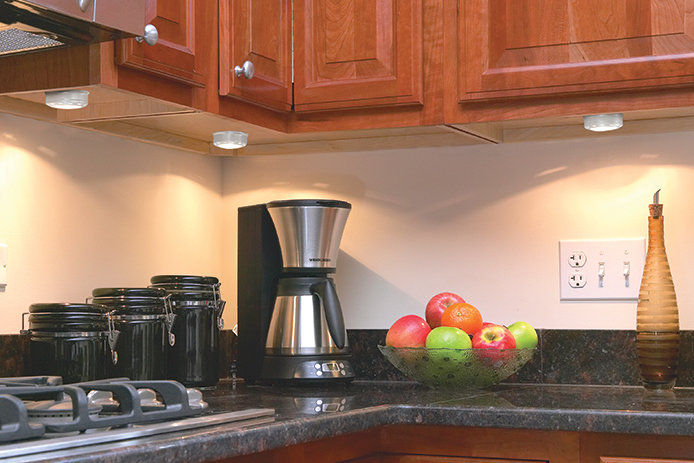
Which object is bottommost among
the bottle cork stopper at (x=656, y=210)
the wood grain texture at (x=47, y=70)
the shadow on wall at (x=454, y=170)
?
the bottle cork stopper at (x=656, y=210)

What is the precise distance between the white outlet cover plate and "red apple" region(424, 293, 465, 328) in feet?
0.81

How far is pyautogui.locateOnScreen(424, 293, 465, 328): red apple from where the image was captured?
6.88 feet

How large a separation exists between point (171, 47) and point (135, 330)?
1.68ft

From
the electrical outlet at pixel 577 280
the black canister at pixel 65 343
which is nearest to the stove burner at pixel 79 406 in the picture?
the black canister at pixel 65 343

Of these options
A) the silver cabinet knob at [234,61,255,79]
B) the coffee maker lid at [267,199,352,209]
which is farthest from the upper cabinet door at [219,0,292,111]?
the coffee maker lid at [267,199,352,209]

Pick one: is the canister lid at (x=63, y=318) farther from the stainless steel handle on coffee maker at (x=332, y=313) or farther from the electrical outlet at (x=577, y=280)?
the electrical outlet at (x=577, y=280)

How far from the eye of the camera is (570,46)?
72.2 inches

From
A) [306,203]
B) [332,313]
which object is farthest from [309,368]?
[306,203]

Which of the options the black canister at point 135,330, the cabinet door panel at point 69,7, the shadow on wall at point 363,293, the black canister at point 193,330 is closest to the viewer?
the cabinet door panel at point 69,7

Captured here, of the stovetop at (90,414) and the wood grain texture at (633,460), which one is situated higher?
the stovetop at (90,414)

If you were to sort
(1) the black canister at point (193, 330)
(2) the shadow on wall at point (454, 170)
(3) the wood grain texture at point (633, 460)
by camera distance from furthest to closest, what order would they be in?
(2) the shadow on wall at point (454, 170) → (1) the black canister at point (193, 330) → (3) the wood grain texture at point (633, 460)

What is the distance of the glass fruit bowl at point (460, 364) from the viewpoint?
6.30 feet

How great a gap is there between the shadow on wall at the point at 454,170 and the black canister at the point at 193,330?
531 mm

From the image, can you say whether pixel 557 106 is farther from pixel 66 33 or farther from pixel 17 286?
pixel 17 286
